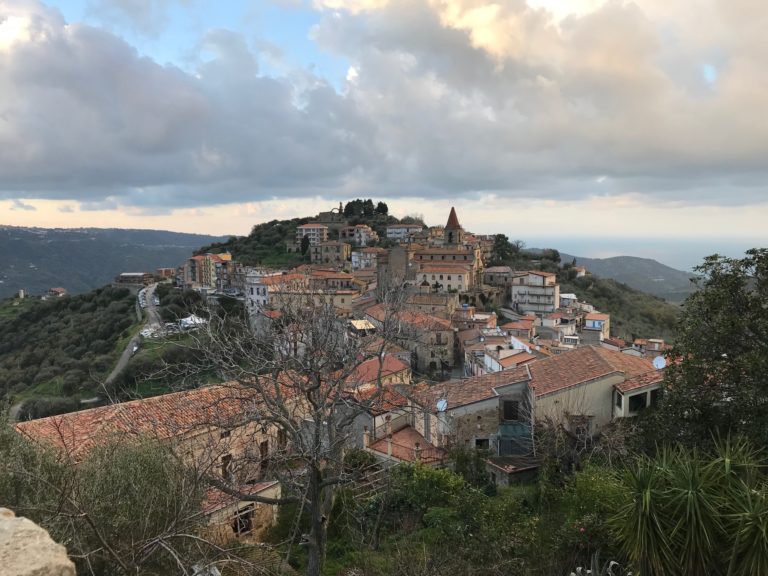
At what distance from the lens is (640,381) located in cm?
1623

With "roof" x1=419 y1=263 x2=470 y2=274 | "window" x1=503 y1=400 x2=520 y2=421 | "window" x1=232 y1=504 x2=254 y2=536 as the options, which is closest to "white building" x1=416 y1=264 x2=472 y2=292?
"roof" x1=419 y1=263 x2=470 y2=274

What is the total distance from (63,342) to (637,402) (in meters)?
65.6

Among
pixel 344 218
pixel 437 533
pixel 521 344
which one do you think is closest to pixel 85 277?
pixel 344 218

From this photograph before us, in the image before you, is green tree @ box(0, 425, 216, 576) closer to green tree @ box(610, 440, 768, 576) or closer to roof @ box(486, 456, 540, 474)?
green tree @ box(610, 440, 768, 576)

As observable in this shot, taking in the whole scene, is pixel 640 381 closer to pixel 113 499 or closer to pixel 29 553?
pixel 113 499

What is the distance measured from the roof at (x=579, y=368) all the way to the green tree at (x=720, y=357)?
391 centimetres

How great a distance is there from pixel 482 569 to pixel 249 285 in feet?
209

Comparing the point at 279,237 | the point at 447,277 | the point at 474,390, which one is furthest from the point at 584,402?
the point at 279,237

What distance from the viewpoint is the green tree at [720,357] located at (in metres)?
11.2

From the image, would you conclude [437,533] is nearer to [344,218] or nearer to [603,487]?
[603,487]

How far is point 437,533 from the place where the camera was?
12164 millimetres

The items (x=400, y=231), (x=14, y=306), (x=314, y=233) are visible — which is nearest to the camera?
(x=14, y=306)

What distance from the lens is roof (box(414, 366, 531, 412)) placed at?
60.2 feet

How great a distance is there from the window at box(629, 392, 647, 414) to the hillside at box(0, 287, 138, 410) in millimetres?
33692
